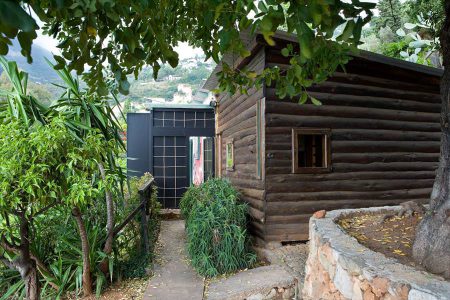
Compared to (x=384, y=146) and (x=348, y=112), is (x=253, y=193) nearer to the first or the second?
(x=348, y=112)

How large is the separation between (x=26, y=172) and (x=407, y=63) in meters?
5.40

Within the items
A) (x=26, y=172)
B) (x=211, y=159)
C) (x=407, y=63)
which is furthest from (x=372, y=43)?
(x=26, y=172)

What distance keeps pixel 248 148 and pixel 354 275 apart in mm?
3751

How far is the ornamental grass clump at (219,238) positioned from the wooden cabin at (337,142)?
1.50 feet

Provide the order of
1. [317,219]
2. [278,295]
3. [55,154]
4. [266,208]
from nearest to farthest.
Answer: [55,154], [317,219], [278,295], [266,208]

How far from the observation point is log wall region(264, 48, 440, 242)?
17.0 feet

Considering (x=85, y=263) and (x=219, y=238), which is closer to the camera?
(x=85, y=263)

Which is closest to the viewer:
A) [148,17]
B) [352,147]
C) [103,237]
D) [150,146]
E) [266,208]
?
[148,17]

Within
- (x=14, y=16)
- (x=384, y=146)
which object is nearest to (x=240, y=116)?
(x=384, y=146)

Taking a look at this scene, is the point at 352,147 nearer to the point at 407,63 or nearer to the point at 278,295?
the point at 407,63

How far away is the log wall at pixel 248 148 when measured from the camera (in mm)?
5365

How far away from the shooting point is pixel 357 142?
5648 mm

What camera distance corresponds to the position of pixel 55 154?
3.42m

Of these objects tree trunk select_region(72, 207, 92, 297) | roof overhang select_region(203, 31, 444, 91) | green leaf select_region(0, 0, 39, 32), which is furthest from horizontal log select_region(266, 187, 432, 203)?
green leaf select_region(0, 0, 39, 32)
